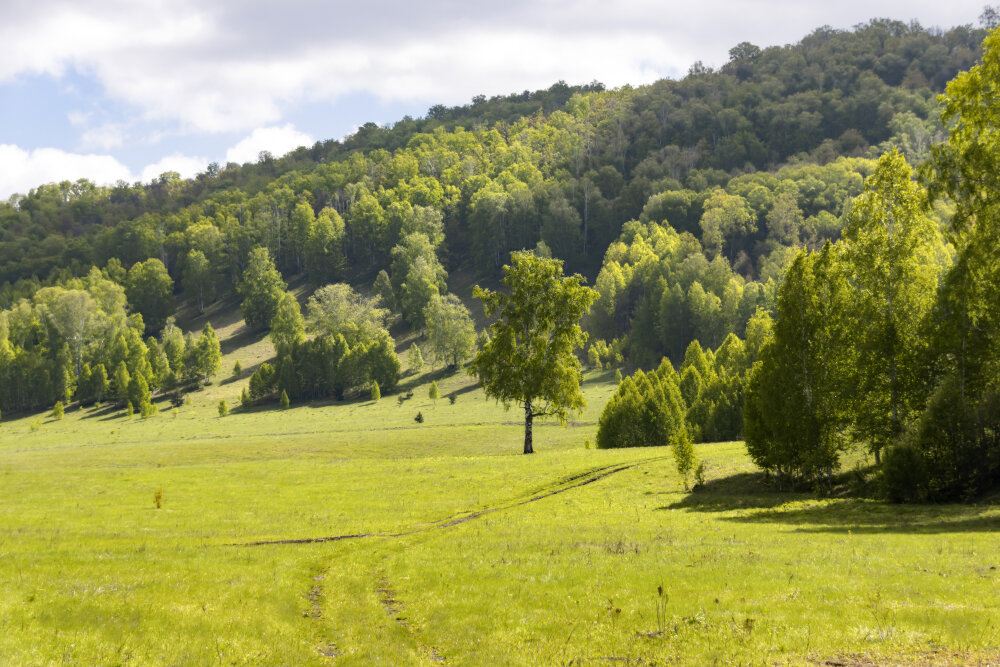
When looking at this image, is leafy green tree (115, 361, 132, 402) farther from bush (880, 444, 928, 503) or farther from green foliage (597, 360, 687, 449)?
bush (880, 444, 928, 503)

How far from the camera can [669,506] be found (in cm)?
3569

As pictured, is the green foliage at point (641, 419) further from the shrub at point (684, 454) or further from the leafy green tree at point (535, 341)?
the shrub at point (684, 454)

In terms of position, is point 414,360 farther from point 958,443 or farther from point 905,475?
point 958,443

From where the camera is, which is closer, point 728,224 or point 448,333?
point 448,333

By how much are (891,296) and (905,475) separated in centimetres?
1020

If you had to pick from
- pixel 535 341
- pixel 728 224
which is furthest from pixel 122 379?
pixel 728 224

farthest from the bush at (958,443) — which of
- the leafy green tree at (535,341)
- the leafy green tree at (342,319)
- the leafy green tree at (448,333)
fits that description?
the leafy green tree at (342,319)

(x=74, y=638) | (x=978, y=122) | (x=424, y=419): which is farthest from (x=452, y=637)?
(x=424, y=419)

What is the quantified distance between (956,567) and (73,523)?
36.0 m

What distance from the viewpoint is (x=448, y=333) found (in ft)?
498

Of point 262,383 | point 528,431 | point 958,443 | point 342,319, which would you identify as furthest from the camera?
point 342,319

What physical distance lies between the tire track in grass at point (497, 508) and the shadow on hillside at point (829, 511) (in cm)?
746

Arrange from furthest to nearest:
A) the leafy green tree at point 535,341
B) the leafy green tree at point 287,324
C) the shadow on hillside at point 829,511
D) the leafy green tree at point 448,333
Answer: the leafy green tree at point 287,324
the leafy green tree at point 448,333
the leafy green tree at point 535,341
the shadow on hillside at point 829,511

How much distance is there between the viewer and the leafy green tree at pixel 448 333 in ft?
499
